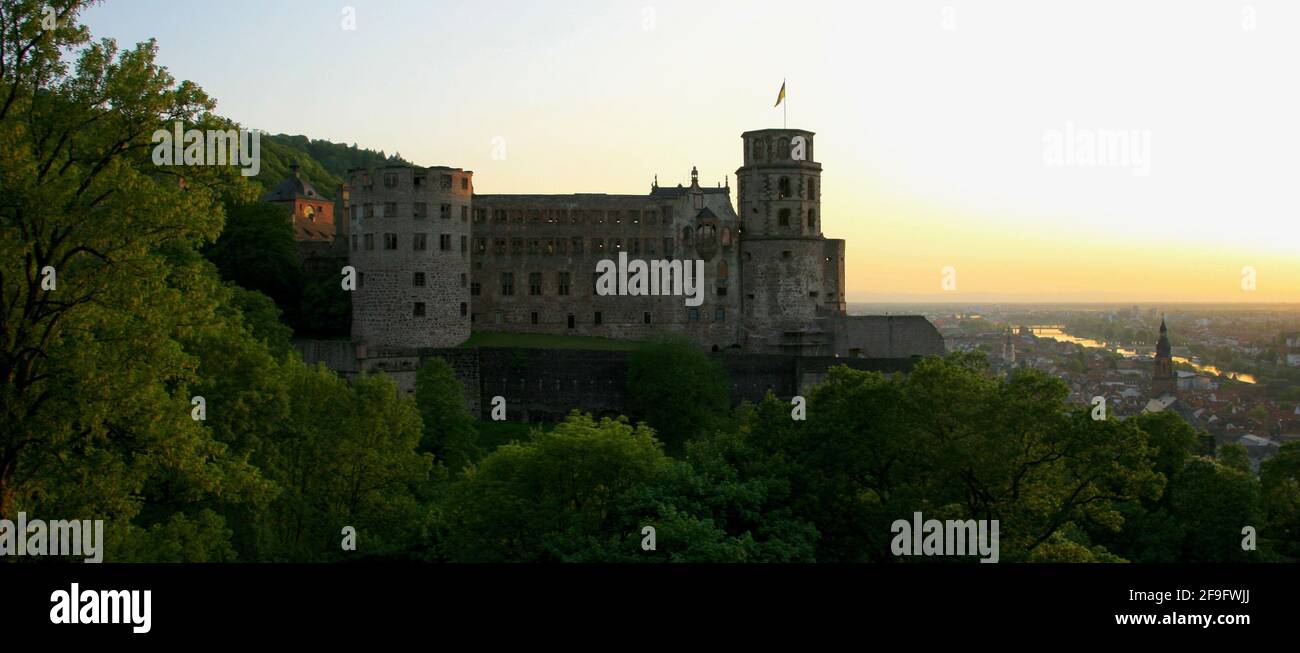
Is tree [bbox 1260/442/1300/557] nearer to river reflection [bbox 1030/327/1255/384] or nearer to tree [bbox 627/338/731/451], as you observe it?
tree [bbox 627/338/731/451]

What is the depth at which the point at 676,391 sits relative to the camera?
2360 inches

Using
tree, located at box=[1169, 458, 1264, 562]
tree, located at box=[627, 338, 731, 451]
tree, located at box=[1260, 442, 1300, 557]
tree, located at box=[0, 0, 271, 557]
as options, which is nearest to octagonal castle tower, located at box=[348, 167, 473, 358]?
tree, located at box=[627, 338, 731, 451]

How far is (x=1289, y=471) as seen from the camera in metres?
43.0

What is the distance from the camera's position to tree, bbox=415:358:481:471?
5153 cm

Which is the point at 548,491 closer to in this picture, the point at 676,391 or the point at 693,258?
the point at 676,391

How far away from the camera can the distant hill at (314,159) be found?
130 m

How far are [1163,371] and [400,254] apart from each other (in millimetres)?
51107

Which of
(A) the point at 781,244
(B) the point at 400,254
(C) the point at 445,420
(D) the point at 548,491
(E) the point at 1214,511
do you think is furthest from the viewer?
(A) the point at 781,244

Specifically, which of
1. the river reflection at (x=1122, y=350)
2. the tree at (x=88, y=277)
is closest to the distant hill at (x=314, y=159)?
the river reflection at (x=1122, y=350)

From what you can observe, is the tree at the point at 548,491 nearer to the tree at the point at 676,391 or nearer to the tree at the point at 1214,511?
the tree at the point at 1214,511

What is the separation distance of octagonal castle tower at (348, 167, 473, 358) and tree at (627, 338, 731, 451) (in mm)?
11513

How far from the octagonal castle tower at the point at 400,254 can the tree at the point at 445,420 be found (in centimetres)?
621

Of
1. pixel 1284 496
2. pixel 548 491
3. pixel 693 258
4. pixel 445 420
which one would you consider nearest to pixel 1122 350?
pixel 693 258
